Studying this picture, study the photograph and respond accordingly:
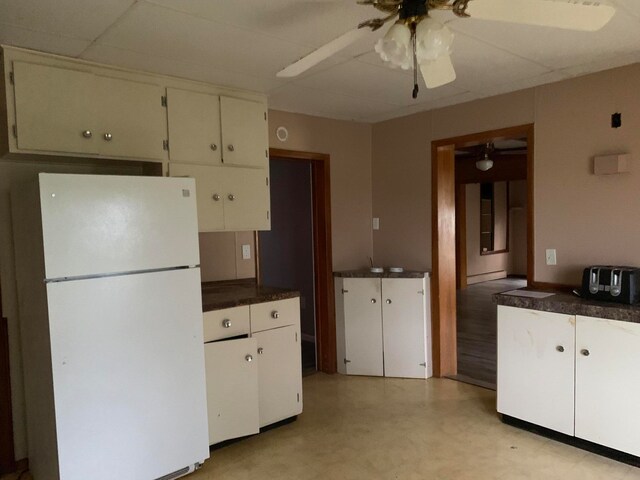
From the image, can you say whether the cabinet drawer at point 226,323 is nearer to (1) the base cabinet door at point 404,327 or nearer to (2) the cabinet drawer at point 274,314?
(2) the cabinet drawer at point 274,314

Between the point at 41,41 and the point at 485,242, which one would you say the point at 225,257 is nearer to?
the point at 41,41

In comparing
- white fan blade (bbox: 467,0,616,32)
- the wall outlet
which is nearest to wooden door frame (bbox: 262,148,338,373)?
the wall outlet

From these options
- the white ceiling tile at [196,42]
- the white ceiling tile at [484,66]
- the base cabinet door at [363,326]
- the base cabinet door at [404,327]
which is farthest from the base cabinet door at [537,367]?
the white ceiling tile at [196,42]

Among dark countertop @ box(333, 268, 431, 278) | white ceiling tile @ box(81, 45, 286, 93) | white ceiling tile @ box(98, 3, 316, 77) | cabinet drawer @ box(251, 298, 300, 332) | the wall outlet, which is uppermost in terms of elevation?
Answer: white ceiling tile @ box(81, 45, 286, 93)

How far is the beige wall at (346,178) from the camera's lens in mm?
3945

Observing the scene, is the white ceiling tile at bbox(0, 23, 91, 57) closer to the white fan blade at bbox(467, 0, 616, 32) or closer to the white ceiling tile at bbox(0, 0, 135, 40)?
the white ceiling tile at bbox(0, 0, 135, 40)

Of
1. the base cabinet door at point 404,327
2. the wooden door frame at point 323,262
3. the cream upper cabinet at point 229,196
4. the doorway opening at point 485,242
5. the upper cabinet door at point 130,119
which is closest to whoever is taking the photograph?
the upper cabinet door at point 130,119

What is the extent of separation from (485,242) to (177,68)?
8.02m

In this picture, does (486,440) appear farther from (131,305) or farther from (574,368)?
(131,305)

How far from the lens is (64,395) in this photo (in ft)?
6.63

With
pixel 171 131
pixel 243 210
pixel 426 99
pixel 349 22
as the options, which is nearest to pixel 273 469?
pixel 243 210

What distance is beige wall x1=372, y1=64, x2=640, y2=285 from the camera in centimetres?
280

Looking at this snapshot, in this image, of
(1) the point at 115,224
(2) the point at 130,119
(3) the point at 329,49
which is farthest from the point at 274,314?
(3) the point at 329,49

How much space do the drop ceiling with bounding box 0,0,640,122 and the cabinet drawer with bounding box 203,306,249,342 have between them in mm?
1449
